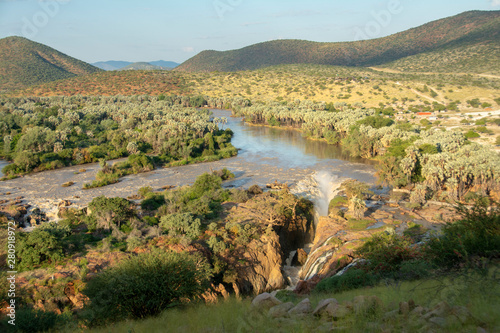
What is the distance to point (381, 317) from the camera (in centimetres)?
649

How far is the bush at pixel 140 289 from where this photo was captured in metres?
9.62

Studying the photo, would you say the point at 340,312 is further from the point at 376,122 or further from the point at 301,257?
the point at 376,122

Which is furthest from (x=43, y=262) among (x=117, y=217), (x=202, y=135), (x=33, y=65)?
(x=33, y=65)

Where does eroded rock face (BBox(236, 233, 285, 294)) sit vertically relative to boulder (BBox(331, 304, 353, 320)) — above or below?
below

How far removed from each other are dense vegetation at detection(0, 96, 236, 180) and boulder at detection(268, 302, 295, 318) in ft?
98.2

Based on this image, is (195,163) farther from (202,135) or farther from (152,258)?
(152,258)

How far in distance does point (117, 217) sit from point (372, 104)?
65.4m

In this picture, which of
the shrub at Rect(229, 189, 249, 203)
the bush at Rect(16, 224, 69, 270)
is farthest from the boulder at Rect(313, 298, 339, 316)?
the shrub at Rect(229, 189, 249, 203)

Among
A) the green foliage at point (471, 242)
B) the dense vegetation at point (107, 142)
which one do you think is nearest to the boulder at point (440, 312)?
the green foliage at point (471, 242)

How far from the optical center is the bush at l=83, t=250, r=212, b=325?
962cm

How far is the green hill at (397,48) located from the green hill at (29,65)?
74.1 meters

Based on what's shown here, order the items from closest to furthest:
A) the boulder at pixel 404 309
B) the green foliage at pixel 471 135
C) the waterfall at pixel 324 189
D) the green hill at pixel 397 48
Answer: the boulder at pixel 404 309 < the waterfall at pixel 324 189 < the green foliage at pixel 471 135 < the green hill at pixel 397 48

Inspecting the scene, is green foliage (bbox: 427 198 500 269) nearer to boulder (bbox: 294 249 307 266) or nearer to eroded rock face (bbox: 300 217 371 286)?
eroded rock face (bbox: 300 217 371 286)

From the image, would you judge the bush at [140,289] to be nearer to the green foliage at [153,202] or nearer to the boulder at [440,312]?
the boulder at [440,312]
